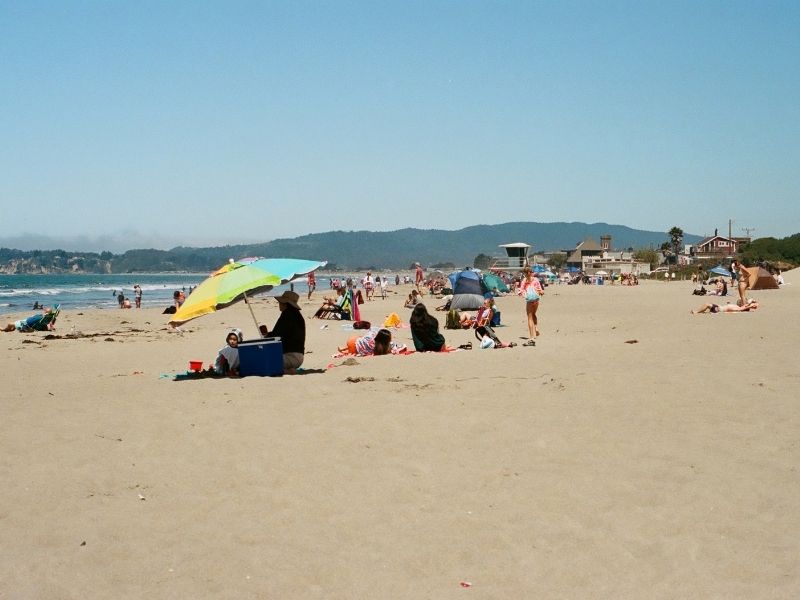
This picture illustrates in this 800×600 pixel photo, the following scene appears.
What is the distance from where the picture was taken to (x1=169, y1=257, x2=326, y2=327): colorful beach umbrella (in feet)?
30.3

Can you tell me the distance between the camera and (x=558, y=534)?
4.32 meters

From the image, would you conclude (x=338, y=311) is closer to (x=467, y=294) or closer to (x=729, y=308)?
(x=467, y=294)

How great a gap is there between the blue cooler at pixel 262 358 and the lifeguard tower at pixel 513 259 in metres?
51.4

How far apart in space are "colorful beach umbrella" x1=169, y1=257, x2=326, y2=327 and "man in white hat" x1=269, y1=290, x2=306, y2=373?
0.47 m

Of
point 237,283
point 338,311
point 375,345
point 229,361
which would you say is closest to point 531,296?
point 375,345

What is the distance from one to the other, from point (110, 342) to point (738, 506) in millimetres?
14852

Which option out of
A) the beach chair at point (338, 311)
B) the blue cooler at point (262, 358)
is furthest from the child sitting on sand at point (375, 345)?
the beach chair at point (338, 311)

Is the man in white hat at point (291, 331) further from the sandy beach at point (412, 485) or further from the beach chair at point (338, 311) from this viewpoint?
the beach chair at point (338, 311)

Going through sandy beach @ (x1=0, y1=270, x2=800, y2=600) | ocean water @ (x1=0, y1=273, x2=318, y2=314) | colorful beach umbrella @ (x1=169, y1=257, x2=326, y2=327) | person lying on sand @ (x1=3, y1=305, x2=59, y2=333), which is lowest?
ocean water @ (x1=0, y1=273, x2=318, y2=314)

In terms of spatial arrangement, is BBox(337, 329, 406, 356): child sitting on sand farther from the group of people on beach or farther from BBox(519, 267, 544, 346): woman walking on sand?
BBox(519, 267, 544, 346): woman walking on sand

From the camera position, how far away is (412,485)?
16.9ft

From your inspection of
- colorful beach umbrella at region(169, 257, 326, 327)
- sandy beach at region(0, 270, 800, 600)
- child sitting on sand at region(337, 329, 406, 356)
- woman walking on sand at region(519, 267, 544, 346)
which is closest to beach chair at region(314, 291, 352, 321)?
woman walking on sand at region(519, 267, 544, 346)

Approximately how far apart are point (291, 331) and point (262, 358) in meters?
0.72

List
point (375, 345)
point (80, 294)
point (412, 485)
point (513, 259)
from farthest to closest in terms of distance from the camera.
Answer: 1. point (80, 294)
2. point (513, 259)
3. point (375, 345)
4. point (412, 485)
